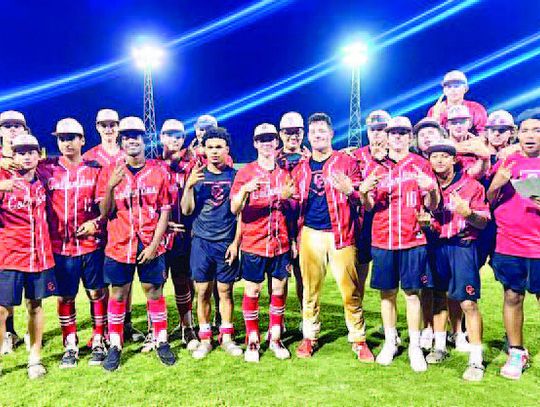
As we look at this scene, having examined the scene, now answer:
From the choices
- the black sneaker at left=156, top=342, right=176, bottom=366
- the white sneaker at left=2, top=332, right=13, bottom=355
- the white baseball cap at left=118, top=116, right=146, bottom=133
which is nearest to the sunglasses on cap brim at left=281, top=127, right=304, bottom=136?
the white baseball cap at left=118, top=116, right=146, bottom=133

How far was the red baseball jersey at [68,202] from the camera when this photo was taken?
480 centimetres

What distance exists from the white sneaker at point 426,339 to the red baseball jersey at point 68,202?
3.51m

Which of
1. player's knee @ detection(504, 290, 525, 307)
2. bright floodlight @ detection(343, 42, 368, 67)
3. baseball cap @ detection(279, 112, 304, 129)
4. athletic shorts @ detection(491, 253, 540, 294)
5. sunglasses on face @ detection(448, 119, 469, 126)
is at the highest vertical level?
bright floodlight @ detection(343, 42, 368, 67)

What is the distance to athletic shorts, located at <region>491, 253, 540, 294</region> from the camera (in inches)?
175

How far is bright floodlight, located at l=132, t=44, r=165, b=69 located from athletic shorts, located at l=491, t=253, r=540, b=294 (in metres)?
19.4

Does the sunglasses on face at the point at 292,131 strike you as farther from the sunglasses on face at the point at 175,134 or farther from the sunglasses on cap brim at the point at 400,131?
the sunglasses on face at the point at 175,134

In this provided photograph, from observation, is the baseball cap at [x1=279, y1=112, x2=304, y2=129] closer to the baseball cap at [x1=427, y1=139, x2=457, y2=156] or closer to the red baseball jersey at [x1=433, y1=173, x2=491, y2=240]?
the baseball cap at [x1=427, y1=139, x2=457, y2=156]

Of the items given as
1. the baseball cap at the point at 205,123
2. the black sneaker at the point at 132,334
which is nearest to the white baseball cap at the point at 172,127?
the baseball cap at the point at 205,123

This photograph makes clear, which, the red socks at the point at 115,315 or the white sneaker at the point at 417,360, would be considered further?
the red socks at the point at 115,315

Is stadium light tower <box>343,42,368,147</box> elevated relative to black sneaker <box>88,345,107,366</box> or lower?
elevated

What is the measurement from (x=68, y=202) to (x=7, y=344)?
75.2 inches

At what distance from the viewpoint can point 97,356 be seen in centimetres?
496

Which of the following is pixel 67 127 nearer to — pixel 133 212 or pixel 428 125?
pixel 133 212

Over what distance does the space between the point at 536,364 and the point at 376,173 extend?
2.46m
